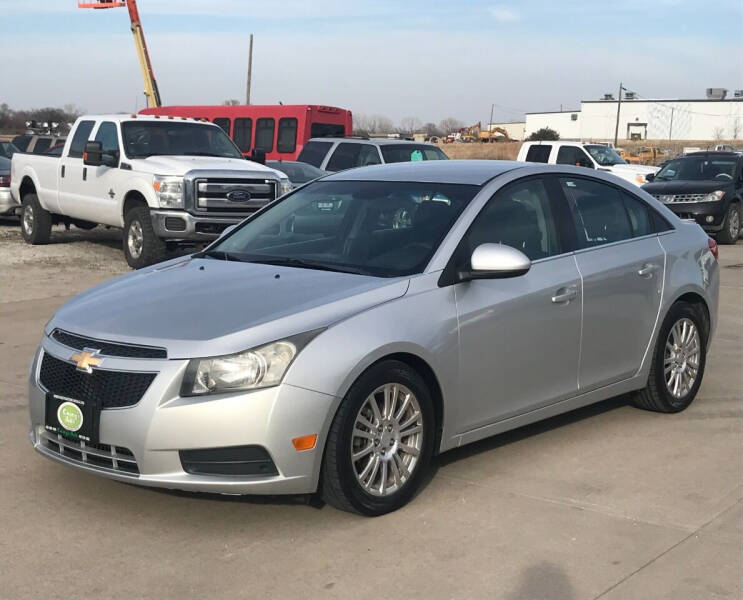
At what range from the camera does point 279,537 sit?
445 centimetres

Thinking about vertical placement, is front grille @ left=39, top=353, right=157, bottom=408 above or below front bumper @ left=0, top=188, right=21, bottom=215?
above

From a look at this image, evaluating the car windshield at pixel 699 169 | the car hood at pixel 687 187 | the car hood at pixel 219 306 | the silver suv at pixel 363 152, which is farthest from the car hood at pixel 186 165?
the car windshield at pixel 699 169

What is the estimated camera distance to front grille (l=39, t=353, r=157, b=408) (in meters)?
4.34

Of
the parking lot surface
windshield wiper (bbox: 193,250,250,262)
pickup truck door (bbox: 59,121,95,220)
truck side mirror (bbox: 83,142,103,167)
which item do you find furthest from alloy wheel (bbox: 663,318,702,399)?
pickup truck door (bbox: 59,121,95,220)

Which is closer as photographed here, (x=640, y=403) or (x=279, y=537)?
(x=279, y=537)

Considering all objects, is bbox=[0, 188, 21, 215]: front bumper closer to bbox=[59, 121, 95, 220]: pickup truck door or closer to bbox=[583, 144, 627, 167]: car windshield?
bbox=[59, 121, 95, 220]: pickup truck door

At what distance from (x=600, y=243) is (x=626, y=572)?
2373mm

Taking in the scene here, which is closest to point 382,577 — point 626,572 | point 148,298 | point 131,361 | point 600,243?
point 626,572

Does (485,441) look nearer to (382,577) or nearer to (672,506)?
(672,506)

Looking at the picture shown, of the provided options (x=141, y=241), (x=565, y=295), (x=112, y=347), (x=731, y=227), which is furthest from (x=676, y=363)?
(x=731, y=227)

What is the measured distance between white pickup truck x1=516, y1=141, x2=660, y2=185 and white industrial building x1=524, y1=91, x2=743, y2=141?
98920mm

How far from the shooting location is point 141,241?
13688 mm

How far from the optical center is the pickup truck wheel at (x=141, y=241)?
44.4 ft

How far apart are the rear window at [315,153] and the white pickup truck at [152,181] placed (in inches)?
201
